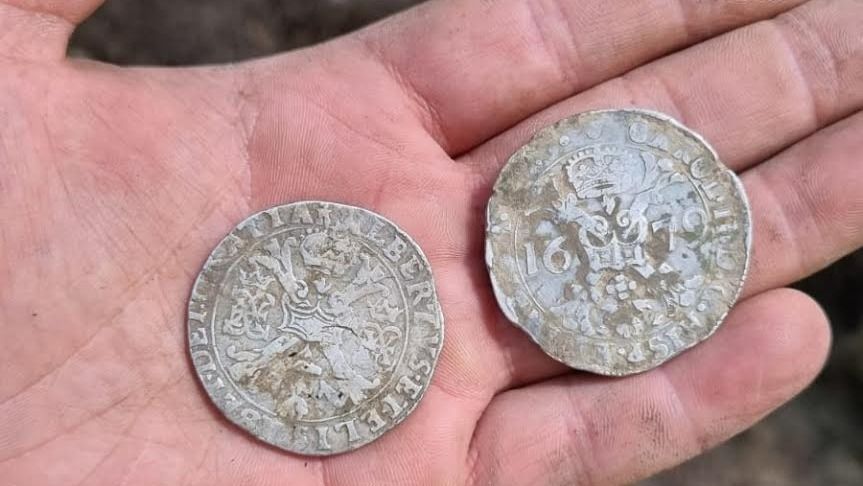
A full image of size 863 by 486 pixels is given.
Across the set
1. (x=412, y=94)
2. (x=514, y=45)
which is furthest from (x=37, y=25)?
(x=514, y=45)

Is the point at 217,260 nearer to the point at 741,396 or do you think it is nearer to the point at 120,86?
the point at 120,86

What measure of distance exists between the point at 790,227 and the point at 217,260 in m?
1.76

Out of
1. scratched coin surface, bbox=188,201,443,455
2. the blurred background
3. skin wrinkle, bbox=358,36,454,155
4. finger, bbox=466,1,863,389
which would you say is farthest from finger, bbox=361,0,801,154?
the blurred background

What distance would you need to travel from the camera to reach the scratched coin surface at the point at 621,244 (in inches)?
103

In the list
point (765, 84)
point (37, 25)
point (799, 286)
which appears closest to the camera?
point (37, 25)

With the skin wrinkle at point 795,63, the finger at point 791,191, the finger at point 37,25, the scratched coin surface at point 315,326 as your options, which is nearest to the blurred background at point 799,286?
the finger at point 791,191

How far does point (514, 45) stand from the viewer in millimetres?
2770

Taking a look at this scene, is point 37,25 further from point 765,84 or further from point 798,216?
point 798,216

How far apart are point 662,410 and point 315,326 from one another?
41.9 inches

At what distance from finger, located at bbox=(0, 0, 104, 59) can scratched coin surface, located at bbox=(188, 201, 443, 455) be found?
0.75 meters

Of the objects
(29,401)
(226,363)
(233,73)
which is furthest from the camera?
(233,73)

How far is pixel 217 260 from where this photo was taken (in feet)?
8.46

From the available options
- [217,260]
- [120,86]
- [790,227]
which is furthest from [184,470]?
[790,227]

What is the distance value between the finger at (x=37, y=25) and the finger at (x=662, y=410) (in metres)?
1.71
